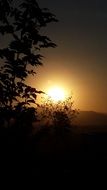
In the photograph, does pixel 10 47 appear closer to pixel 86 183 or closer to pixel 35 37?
pixel 35 37

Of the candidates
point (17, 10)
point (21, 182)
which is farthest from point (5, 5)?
point (21, 182)

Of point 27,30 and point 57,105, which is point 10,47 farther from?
point 57,105

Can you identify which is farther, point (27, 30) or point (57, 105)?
point (57, 105)

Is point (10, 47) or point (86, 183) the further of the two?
point (86, 183)

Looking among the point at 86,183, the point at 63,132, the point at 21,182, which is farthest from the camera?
the point at 63,132

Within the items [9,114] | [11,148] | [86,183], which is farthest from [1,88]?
[11,148]

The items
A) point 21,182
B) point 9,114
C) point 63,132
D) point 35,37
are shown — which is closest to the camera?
point 21,182

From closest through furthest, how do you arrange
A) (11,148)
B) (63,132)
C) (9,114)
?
(11,148) → (9,114) → (63,132)

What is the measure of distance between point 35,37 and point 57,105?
51.1 m

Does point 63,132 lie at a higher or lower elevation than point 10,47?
higher

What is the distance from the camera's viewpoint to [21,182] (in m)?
17.6

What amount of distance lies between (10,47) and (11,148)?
15201 mm

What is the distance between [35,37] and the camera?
30.2 m

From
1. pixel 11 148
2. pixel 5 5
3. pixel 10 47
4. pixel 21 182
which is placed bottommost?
pixel 21 182
